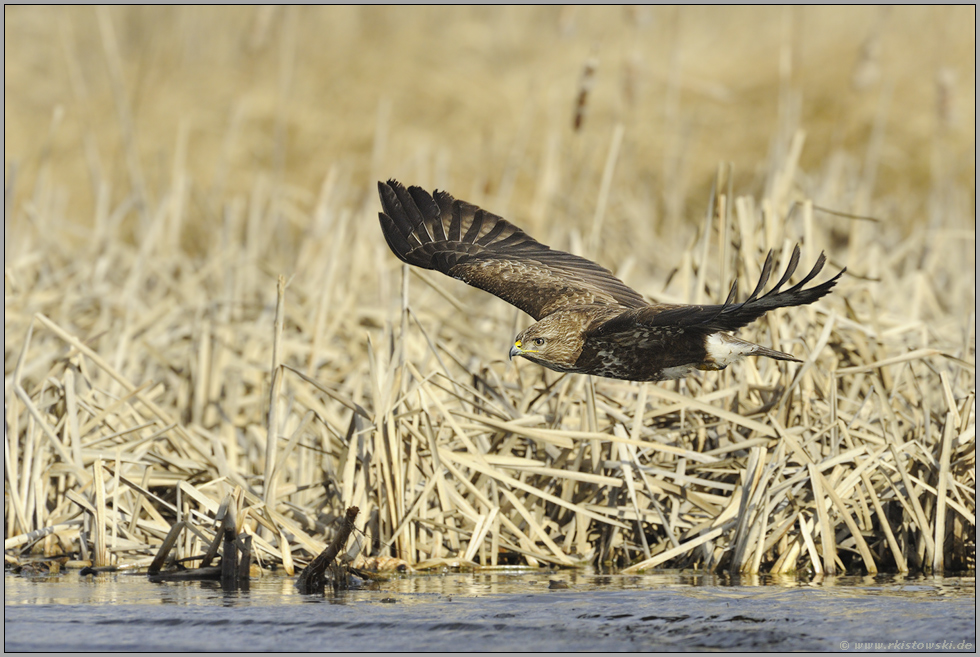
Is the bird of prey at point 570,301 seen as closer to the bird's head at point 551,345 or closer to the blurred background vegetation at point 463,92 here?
the bird's head at point 551,345

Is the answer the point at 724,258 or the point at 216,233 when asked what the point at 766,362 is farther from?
the point at 216,233

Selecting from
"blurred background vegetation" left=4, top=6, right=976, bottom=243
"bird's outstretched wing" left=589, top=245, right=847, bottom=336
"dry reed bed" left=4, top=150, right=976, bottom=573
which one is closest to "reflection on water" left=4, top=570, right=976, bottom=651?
"dry reed bed" left=4, top=150, right=976, bottom=573

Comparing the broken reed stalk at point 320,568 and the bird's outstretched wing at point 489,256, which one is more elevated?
the bird's outstretched wing at point 489,256

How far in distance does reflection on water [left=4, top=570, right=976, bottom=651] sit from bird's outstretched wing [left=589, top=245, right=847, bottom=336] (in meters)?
1.09

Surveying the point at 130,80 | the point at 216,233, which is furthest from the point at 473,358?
the point at 130,80

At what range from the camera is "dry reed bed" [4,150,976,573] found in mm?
5070

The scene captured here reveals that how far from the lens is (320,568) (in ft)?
15.2

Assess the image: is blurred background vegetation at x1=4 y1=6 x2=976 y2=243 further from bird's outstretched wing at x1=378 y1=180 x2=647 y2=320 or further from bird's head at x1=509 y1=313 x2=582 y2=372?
bird's head at x1=509 y1=313 x2=582 y2=372

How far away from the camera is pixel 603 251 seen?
9000 mm

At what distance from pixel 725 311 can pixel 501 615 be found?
141cm

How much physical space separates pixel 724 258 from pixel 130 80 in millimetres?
12220

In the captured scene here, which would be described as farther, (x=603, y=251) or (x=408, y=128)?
(x=408, y=128)

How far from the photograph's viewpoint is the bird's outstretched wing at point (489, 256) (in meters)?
5.54

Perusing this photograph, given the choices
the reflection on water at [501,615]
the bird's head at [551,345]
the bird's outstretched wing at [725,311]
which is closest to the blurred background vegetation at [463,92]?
the bird's head at [551,345]
